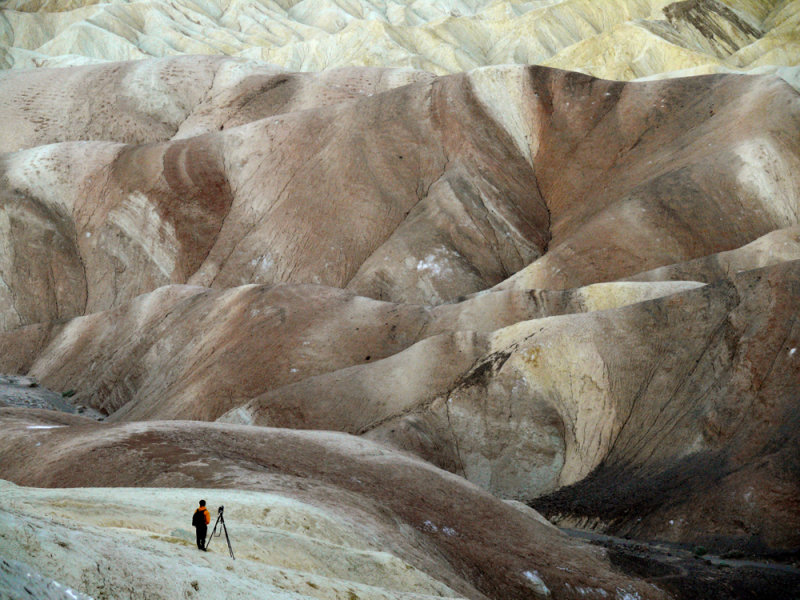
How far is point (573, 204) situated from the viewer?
4981 cm

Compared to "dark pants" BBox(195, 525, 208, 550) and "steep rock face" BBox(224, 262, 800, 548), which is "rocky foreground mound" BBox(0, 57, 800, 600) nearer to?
"steep rock face" BBox(224, 262, 800, 548)

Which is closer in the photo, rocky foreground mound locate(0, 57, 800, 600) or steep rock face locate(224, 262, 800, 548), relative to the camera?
rocky foreground mound locate(0, 57, 800, 600)

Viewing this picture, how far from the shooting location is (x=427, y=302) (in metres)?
44.6

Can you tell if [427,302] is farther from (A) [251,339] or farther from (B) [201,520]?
(B) [201,520]

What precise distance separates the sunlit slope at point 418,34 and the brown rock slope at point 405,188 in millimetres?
32876

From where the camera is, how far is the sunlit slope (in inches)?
3374

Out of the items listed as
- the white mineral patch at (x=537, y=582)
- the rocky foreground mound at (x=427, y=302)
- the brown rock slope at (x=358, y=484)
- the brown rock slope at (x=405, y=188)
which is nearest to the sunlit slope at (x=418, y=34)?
the rocky foreground mound at (x=427, y=302)

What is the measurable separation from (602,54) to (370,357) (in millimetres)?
61898

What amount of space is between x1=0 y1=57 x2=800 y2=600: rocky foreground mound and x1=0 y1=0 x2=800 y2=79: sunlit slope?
2927 cm

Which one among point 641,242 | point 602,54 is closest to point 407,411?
point 641,242

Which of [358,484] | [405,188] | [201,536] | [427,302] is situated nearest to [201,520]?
[201,536]

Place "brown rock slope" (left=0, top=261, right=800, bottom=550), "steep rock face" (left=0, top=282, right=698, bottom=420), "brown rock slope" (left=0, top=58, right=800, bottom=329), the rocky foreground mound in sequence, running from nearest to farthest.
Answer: the rocky foreground mound, "brown rock slope" (left=0, top=261, right=800, bottom=550), "steep rock face" (left=0, top=282, right=698, bottom=420), "brown rock slope" (left=0, top=58, right=800, bottom=329)

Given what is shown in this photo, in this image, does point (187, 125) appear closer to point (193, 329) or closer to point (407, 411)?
point (193, 329)

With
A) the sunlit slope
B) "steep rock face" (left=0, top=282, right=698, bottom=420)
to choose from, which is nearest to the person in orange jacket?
"steep rock face" (left=0, top=282, right=698, bottom=420)
